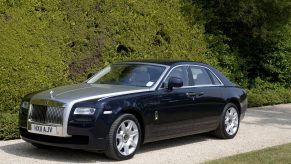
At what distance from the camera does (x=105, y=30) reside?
48.2 ft

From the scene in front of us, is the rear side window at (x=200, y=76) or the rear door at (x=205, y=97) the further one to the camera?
the rear side window at (x=200, y=76)

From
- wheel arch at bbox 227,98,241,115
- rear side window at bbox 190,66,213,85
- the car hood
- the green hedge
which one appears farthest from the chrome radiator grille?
wheel arch at bbox 227,98,241,115

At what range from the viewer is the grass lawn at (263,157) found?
812cm

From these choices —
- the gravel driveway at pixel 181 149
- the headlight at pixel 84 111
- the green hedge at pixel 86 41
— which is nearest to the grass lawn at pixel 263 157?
the gravel driveway at pixel 181 149

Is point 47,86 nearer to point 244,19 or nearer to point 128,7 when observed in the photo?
point 128,7

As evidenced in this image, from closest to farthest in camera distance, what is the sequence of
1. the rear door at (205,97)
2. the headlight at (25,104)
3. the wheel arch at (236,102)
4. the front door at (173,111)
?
the headlight at (25,104), the front door at (173,111), the rear door at (205,97), the wheel arch at (236,102)

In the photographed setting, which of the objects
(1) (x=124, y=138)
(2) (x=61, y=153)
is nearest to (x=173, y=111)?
(1) (x=124, y=138)

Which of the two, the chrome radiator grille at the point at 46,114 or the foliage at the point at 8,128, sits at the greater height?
the chrome radiator grille at the point at 46,114

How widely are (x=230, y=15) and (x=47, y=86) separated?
8.83 meters

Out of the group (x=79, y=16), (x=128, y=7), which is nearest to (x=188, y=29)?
(x=128, y=7)

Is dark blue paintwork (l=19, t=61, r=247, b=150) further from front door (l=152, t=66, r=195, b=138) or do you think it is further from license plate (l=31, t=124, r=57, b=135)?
license plate (l=31, t=124, r=57, b=135)

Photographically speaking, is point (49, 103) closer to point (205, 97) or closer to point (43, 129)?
point (43, 129)

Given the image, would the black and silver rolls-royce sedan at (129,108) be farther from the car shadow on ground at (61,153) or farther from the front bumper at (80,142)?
the car shadow on ground at (61,153)

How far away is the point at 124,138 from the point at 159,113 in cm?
83
